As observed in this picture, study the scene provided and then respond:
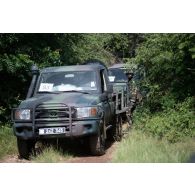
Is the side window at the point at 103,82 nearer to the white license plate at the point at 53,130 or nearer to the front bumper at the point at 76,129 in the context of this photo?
the front bumper at the point at 76,129

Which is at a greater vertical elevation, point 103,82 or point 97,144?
point 103,82

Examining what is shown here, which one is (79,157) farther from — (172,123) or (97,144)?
(172,123)

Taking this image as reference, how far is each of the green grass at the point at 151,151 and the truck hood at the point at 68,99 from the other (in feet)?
2.82

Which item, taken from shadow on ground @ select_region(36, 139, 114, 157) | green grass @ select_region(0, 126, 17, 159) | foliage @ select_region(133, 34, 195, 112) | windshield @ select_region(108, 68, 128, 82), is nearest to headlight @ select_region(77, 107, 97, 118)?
shadow on ground @ select_region(36, 139, 114, 157)

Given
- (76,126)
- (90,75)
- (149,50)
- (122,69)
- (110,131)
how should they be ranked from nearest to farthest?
(76,126) < (90,75) < (110,131) < (149,50) < (122,69)

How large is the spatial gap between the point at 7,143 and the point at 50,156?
1248mm

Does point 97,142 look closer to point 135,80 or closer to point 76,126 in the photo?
point 76,126

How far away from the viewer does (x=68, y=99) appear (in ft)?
26.3

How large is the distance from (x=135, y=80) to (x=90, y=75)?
2.66 meters

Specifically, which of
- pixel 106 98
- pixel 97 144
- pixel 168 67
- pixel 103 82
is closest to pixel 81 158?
pixel 97 144

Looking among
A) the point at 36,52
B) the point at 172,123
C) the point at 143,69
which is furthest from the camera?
the point at 143,69

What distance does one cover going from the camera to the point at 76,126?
307 inches

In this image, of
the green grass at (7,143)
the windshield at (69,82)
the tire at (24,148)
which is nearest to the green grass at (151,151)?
the windshield at (69,82)
